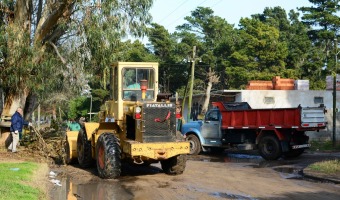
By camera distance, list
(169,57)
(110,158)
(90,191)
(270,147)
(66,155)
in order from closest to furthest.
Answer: (90,191)
(110,158)
(66,155)
(270,147)
(169,57)

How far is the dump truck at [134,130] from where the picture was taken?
12547mm

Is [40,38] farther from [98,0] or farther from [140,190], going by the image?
[140,190]

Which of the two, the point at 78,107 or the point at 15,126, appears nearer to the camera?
A: the point at 15,126

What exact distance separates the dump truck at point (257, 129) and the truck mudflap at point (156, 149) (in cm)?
703

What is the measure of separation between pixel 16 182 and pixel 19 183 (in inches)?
4.8

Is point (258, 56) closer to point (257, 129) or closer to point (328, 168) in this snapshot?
point (257, 129)

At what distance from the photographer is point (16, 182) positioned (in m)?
10.5

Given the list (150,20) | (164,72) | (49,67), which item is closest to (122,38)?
(150,20)

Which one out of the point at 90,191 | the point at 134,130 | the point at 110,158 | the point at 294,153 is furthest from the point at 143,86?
the point at 294,153

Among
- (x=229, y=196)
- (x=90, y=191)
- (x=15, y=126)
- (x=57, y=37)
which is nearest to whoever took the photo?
(x=229, y=196)

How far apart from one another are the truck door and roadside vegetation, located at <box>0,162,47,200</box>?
941 centimetres

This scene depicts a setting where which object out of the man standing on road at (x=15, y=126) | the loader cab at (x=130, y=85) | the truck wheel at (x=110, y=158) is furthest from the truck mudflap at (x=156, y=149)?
the man standing on road at (x=15, y=126)

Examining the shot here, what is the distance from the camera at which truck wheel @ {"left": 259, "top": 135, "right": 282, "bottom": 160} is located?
18453 millimetres

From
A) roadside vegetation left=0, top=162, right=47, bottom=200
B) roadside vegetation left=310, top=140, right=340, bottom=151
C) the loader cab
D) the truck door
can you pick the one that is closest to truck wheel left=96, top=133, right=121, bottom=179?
the loader cab
